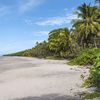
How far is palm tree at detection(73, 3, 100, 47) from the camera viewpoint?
53281 millimetres

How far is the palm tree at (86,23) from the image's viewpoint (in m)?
53.3

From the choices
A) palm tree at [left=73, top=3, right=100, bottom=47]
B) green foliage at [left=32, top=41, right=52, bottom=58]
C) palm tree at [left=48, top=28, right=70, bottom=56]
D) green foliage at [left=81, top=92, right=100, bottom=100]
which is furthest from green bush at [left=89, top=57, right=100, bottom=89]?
green foliage at [left=32, top=41, right=52, bottom=58]

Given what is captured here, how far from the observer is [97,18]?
5494cm

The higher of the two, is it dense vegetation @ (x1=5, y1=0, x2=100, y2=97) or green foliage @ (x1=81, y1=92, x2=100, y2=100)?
dense vegetation @ (x1=5, y1=0, x2=100, y2=97)

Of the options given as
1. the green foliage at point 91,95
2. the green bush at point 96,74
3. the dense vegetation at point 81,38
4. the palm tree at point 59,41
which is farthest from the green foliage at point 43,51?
the green foliage at point 91,95

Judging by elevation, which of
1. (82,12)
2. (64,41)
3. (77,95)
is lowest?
(77,95)

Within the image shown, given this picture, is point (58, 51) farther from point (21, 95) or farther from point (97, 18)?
point (21, 95)

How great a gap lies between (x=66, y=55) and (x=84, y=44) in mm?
6258

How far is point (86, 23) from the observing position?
5416 centimetres

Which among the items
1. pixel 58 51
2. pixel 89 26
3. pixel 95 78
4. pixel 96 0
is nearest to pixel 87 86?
pixel 95 78

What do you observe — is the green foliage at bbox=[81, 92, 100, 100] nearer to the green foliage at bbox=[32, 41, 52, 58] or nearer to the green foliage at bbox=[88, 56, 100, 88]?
the green foliage at bbox=[88, 56, 100, 88]

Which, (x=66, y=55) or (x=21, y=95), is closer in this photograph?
(x=21, y=95)

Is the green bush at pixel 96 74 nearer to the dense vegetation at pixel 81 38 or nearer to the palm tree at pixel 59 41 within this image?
the dense vegetation at pixel 81 38

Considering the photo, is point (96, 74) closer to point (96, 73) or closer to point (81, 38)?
point (96, 73)
